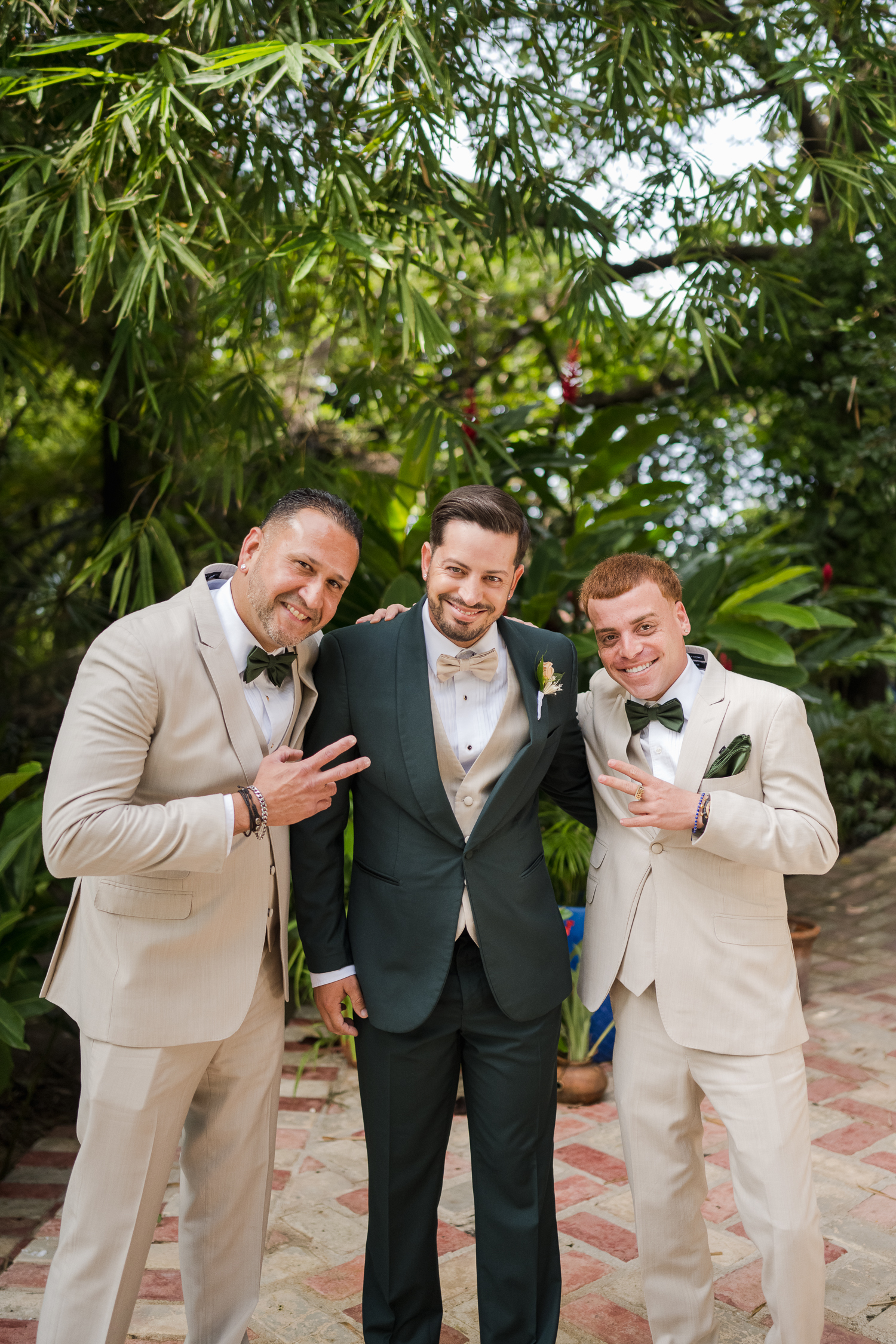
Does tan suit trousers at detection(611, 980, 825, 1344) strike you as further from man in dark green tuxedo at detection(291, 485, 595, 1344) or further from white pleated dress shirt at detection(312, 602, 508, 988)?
white pleated dress shirt at detection(312, 602, 508, 988)

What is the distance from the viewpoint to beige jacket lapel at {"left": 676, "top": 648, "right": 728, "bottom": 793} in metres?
1.93

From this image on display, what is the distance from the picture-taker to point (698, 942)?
1923mm

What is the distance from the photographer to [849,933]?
17.3 ft

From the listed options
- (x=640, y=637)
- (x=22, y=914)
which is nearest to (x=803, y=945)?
(x=640, y=637)

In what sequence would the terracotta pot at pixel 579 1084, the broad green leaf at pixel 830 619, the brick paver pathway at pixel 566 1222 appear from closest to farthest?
the brick paver pathway at pixel 566 1222 → the terracotta pot at pixel 579 1084 → the broad green leaf at pixel 830 619

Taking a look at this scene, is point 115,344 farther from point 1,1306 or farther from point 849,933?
point 849,933

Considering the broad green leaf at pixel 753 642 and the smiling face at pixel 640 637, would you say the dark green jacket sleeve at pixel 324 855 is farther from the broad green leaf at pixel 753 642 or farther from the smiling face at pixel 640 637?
the broad green leaf at pixel 753 642

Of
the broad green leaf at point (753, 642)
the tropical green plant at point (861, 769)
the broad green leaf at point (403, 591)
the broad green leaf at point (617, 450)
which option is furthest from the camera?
the tropical green plant at point (861, 769)

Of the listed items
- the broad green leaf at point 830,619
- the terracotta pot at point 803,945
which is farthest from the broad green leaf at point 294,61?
the terracotta pot at point 803,945

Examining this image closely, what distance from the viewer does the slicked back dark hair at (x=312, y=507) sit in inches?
73.2

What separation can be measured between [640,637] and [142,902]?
1.01m

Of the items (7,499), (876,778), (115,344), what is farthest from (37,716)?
(876,778)

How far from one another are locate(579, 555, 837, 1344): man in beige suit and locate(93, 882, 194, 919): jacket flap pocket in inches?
30.4

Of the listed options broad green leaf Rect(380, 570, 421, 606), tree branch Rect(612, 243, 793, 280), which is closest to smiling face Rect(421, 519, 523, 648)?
broad green leaf Rect(380, 570, 421, 606)
